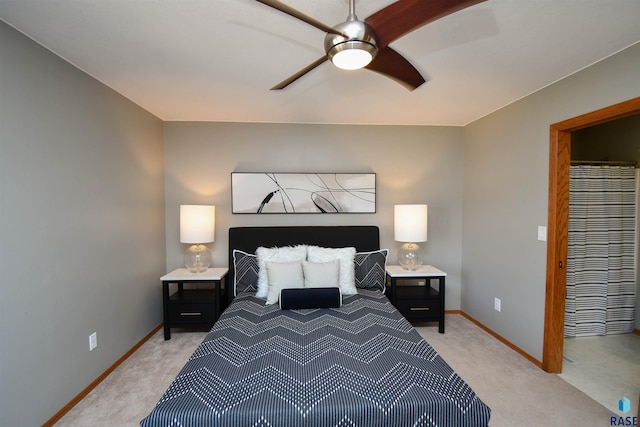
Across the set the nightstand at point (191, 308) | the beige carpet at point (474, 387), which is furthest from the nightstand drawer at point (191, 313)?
the beige carpet at point (474, 387)

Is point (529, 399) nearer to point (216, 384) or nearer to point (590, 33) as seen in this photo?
point (216, 384)

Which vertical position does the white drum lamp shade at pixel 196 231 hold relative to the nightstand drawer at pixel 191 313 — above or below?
above

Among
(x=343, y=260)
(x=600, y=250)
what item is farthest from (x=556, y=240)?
(x=343, y=260)

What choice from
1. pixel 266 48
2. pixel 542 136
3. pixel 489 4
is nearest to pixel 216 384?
pixel 266 48

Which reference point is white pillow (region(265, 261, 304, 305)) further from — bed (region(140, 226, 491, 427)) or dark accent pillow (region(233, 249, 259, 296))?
dark accent pillow (region(233, 249, 259, 296))

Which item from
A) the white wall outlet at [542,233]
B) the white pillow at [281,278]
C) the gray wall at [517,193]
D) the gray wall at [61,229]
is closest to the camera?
the gray wall at [61,229]

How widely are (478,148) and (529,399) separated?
8.12 feet

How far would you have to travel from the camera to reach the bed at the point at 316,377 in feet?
4.24

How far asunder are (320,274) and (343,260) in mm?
363

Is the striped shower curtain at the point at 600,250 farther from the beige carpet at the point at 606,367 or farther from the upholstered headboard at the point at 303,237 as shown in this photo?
the upholstered headboard at the point at 303,237

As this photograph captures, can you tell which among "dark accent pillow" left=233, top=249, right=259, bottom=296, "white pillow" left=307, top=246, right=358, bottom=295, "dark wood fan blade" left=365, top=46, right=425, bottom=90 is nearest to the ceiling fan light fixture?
"dark wood fan blade" left=365, top=46, right=425, bottom=90

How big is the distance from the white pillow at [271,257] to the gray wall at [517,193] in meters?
2.05

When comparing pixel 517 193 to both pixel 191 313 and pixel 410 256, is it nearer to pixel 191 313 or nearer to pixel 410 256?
pixel 410 256

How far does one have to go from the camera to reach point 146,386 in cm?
225
